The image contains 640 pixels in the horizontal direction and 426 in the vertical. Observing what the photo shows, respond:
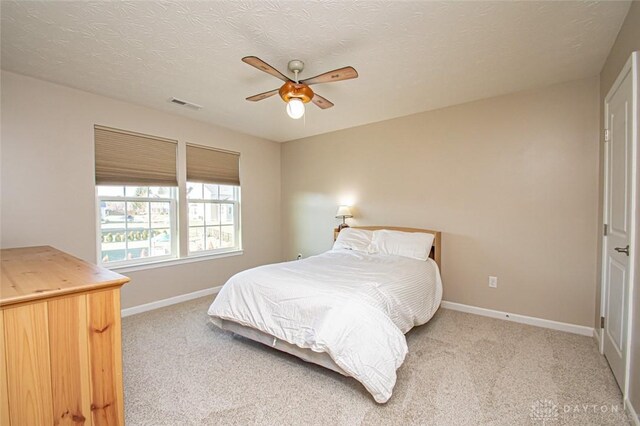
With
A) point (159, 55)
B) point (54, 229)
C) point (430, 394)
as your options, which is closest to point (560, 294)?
point (430, 394)

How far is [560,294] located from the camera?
2.86 meters

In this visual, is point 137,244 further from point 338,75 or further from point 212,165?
point 338,75

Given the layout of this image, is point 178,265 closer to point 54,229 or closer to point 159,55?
point 54,229

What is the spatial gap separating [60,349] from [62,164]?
2509 mm

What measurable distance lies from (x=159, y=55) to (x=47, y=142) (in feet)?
5.05

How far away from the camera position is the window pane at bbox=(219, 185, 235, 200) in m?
4.46

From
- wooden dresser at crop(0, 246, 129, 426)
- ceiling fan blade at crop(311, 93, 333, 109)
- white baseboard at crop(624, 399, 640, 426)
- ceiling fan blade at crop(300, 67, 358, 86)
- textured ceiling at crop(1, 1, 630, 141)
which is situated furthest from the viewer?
ceiling fan blade at crop(311, 93, 333, 109)

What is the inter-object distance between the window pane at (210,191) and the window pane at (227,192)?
0.10 metres

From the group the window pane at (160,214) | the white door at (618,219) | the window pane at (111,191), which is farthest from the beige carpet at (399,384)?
the window pane at (111,191)

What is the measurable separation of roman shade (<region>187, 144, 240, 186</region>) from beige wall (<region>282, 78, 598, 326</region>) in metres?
1.87

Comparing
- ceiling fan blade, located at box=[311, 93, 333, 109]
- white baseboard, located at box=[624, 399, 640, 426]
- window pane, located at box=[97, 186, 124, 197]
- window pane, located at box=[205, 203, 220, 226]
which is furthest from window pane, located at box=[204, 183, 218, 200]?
white baseboard, located at box=[624, 399, 640, 426]

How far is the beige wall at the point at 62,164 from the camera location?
259cm

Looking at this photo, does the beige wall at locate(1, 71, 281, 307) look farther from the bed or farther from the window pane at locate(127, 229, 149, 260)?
the bed

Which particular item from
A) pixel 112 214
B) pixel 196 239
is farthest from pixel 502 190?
pixel 112 214
